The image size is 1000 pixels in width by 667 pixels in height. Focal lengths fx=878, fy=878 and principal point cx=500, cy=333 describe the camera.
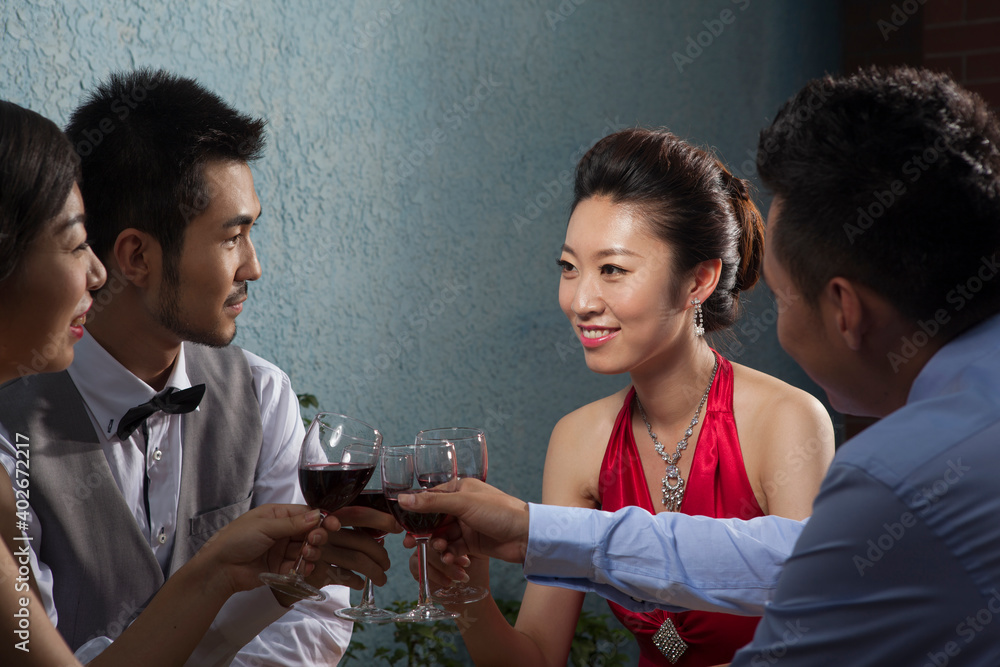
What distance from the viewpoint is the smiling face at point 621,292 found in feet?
6.23

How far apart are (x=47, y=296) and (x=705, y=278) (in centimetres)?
135

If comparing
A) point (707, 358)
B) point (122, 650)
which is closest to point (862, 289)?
point (707, 358)

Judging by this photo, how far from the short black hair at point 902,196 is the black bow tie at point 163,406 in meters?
1.09

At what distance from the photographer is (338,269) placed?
2594 mm

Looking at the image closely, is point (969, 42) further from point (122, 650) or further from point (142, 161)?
point (122, 650)

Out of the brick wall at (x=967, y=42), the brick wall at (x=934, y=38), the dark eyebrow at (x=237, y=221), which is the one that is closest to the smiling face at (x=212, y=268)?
the dark eyebrow at (x=237, y=221)

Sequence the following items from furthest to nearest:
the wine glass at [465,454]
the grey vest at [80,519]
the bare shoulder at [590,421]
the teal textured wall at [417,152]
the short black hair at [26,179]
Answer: the teal textured wall at [417,152], the bare shoulder at [590,421], the grey vest at [80,519], the wine glass at [465,454], the short black hair at [26,179]

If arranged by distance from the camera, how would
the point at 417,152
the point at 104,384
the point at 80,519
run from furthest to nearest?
the point at 417,152, the point at 104,384, the point at 80,519

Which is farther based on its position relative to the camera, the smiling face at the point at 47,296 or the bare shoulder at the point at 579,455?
the bare shoulder at the point at 579,455

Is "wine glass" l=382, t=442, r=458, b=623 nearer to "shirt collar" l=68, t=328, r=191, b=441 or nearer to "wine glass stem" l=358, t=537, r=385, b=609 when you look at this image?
"wine glass stem" l=358, t=537, r=385, b=609

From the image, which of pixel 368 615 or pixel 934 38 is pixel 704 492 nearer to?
pixel 368 615

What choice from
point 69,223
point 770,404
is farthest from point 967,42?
point 69,223

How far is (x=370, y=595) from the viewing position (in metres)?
1.37

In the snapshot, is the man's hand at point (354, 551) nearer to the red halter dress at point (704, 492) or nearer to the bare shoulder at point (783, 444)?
the red halter dress at point (704, 492)
